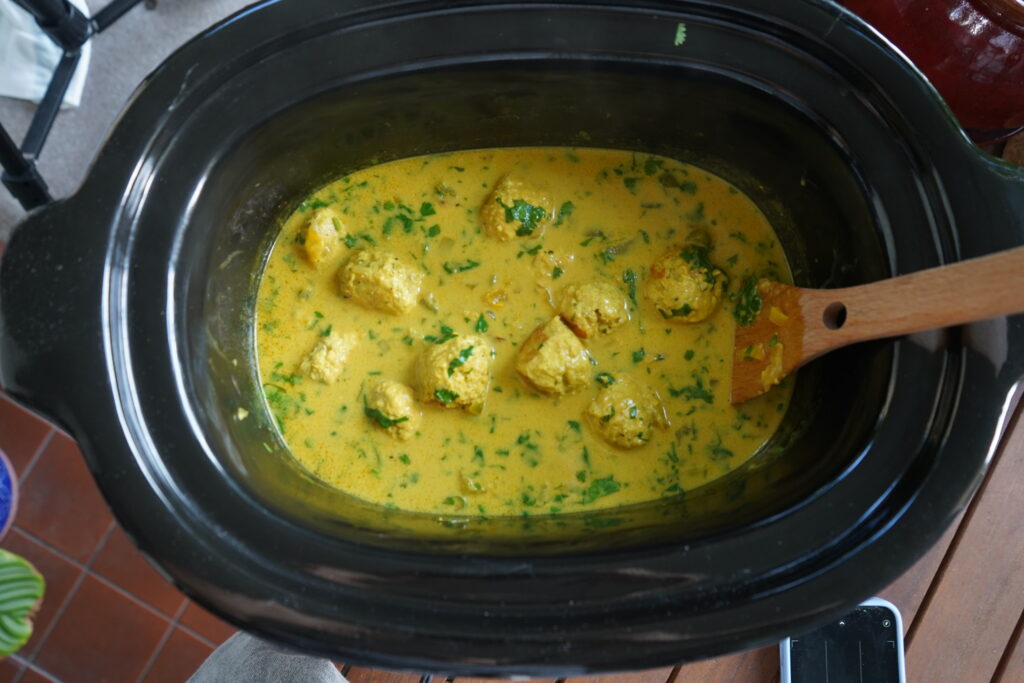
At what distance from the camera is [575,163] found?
1397 millimetres

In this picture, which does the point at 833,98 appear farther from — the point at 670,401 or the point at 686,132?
the point at 670,401

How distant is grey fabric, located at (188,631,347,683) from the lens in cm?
132

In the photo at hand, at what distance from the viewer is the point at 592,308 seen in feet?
4.42

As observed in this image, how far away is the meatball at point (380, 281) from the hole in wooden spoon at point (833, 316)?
24.9 inches

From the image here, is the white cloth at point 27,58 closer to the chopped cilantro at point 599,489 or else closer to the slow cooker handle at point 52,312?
the slow cooker handle at point 52,312

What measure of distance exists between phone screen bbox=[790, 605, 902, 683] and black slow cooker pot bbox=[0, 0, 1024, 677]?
412 millimetres

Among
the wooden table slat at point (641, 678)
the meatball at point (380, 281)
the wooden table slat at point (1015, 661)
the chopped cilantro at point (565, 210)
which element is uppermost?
the meatball at point (380, 281)

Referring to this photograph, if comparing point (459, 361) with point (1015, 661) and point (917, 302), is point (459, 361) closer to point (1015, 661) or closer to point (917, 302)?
point (917, 302)

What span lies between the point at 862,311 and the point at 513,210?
568 millimetres

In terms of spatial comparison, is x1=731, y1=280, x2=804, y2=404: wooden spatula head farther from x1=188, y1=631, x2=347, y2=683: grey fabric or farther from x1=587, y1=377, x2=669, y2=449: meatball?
x1=188, y1=631, x2=347, y2=683: grey fabric

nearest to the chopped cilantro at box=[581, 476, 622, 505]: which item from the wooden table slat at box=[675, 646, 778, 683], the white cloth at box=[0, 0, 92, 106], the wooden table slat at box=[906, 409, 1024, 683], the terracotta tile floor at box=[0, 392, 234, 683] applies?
the wooden table slat at box=[675, 646, 778, 683]

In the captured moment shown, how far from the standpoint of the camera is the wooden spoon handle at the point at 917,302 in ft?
2.87

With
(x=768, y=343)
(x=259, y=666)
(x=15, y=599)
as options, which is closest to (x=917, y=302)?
(x=768, y=343)

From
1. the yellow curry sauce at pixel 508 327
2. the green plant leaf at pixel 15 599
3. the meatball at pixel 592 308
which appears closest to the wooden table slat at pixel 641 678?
the yellow curry sauce at pixel 508 327
